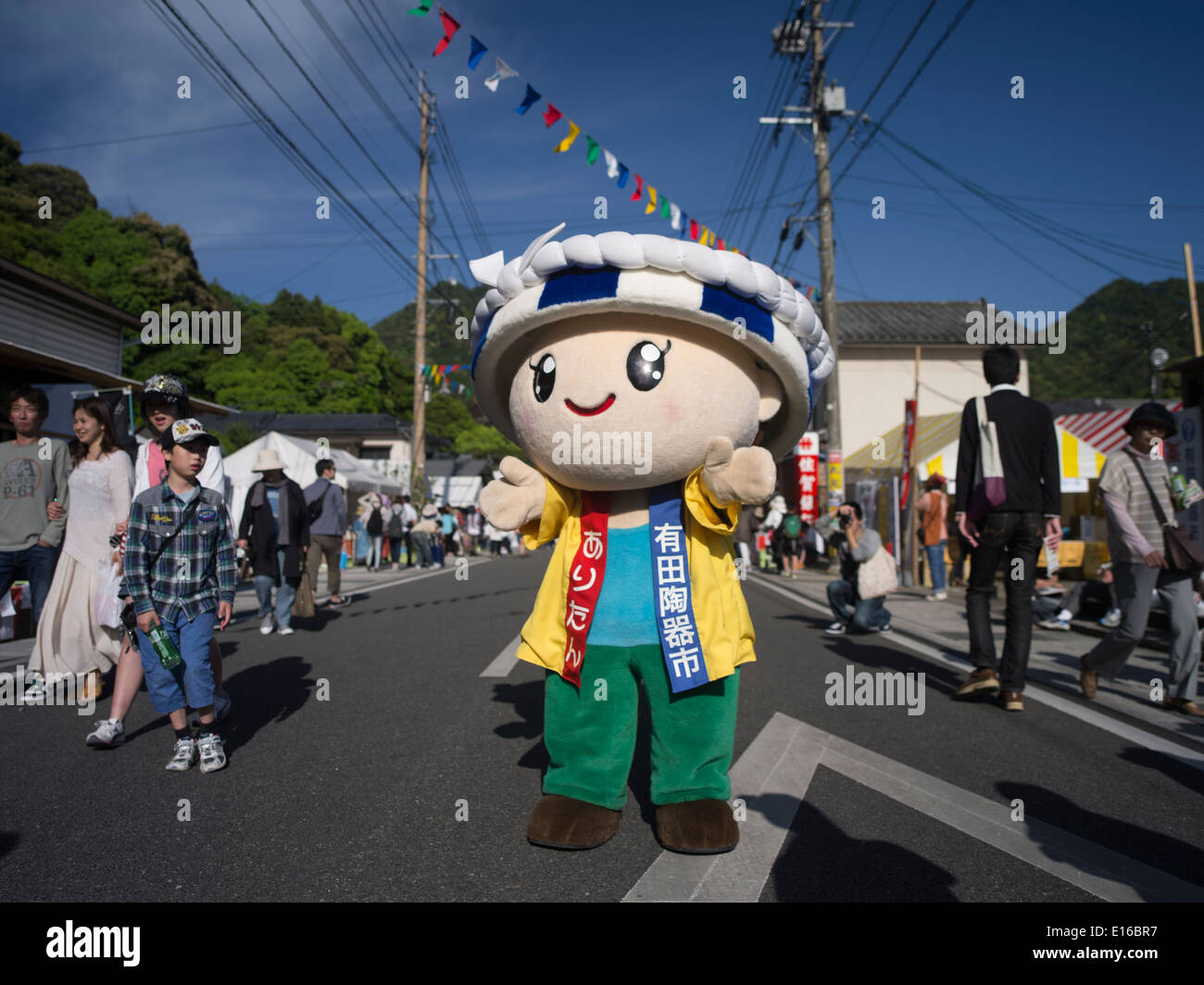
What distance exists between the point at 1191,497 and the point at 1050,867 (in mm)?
3129

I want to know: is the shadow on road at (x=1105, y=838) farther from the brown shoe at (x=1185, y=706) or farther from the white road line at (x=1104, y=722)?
the brown shoe at (x=1185, y=706)

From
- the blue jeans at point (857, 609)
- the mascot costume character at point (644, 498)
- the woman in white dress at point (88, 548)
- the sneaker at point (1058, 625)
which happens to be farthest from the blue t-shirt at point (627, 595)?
the sneaker at point (1058, 625)

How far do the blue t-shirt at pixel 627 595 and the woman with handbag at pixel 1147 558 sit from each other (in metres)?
3.34

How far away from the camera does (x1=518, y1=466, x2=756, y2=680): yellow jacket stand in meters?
2.90

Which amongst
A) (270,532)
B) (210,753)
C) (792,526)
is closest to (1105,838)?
(210,753)

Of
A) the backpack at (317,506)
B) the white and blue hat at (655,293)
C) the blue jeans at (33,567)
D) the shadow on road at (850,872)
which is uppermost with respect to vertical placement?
the white and blue hat at (655,293)

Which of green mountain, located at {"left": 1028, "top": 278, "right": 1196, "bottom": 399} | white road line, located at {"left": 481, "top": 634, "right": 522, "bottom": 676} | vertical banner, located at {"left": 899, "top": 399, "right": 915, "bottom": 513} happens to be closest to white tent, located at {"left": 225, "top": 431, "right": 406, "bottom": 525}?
white road line, located at {"left": 481, "top": 634, "right": 522, "bottom": 676}

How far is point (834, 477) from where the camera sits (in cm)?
1631

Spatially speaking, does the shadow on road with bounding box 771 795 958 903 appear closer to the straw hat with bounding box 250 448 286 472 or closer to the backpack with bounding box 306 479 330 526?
the straw hat with bounding box 250 448 286 472

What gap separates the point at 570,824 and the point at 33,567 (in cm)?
434

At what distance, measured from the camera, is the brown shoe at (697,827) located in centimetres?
266

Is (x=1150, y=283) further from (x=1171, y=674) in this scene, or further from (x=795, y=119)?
(x=1171, y=674)

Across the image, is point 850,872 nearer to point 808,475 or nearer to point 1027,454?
point 1027,454
